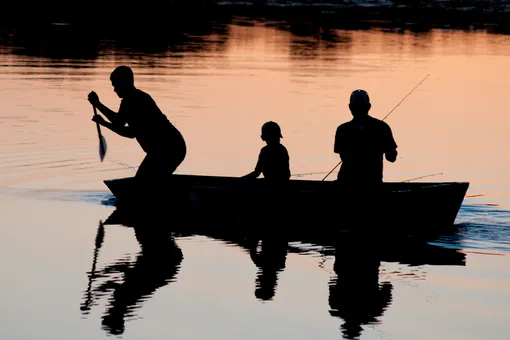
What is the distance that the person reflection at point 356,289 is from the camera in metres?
9.91

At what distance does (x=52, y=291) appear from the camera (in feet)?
34.8

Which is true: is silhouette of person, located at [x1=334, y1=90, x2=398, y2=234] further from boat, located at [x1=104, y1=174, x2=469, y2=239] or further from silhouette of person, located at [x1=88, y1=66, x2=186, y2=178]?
silhouette of person, located at [x1=88, y1=66, x2=186, y2=178]

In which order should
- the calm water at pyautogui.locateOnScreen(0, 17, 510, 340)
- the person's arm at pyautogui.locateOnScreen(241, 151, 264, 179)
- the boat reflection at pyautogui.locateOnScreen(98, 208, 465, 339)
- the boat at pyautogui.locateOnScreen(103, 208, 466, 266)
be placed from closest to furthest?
the calm water at pyautogui.locateOnScreen(0, 17, 510, 340), the boat reflection at pyautogui.locateOnScreen(98, 208, 465, 339), the boat at pyautogui.locateOnScreen(103, 208, 466, 266), the person's arm at pyautogui.locateOnScreen(241, 151, 264, 179)

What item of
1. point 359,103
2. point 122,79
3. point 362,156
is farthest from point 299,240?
point 122,79

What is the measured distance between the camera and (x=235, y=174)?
1702 cm

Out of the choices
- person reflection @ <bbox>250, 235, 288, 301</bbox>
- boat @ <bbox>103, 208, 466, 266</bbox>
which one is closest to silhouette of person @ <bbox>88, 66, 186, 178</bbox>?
boat @ <bbox>103, 208, 466, 266</bbox>

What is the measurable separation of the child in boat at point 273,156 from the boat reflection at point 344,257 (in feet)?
2.32

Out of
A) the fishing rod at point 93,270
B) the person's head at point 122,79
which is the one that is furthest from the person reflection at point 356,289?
the person's head at point 122,79

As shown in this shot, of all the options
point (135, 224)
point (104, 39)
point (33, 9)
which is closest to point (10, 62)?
point (104, 39)

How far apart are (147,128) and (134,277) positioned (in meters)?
3.23

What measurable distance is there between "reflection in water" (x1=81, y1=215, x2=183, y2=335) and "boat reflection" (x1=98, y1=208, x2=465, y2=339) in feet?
2.13

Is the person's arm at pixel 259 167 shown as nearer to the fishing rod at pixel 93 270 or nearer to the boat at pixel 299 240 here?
the boat at pixel 299 240

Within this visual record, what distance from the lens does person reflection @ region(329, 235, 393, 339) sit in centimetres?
991

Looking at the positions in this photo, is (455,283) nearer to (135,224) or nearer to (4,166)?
(135,224)
